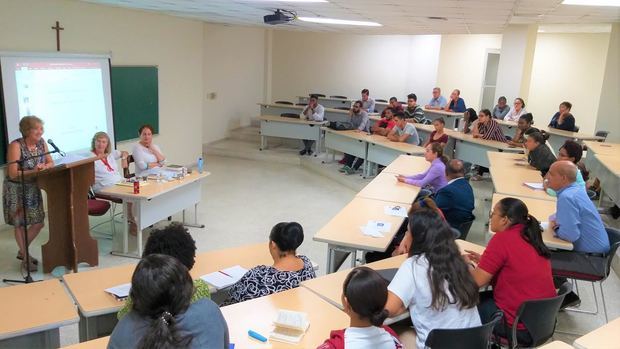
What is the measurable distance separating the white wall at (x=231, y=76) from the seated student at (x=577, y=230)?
905cm

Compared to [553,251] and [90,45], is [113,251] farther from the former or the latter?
[553,251]

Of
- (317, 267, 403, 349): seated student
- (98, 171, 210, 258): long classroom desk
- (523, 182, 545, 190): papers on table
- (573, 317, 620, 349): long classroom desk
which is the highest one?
(317, 267, 403, 349): seated student

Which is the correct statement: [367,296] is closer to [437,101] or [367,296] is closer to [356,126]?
[356,126]

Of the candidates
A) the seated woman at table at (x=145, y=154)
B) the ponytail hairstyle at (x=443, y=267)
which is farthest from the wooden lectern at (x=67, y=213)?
the ponytail hairstyle at (x=443, y=267)

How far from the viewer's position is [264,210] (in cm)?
750

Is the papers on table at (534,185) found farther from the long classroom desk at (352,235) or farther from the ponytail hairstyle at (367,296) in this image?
the ponytail hairstyle at (367,296)

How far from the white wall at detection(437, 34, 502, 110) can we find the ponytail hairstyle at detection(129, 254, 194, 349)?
44.0 ft

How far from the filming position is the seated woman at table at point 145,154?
617 centimetres

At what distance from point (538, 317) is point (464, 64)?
1233 cm

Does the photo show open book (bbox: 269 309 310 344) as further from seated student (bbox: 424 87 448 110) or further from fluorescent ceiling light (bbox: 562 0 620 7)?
seated student (bbox: 424 87 448 110)

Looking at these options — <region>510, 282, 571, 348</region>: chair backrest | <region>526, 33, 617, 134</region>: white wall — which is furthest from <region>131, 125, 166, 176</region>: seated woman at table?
<region>526, 33, 617, 134</region>: white wall

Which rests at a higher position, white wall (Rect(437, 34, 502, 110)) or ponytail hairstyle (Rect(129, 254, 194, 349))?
white wall (Rect(437, 34, 502, 110))

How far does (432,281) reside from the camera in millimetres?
2660

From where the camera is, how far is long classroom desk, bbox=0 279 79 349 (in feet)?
8.52
